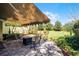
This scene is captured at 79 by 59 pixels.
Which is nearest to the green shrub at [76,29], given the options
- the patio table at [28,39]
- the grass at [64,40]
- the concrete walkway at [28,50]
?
the grass at [64,40]

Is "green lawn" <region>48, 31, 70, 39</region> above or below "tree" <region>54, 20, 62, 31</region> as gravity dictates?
below

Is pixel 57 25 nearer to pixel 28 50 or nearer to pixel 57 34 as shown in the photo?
pixel 57 34

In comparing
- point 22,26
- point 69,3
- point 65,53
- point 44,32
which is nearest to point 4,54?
point 22,26

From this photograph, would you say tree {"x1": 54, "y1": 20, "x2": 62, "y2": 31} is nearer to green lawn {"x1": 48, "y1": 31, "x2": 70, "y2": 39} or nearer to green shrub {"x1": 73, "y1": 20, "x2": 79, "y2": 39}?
green lawn {"x1": 48, "y1": 31, "x2": 70, "y2": 39}

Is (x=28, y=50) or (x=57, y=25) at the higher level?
(x=57, y=25)

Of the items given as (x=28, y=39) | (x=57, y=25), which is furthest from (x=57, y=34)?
(x=28, y=39)

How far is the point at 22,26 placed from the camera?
1659 millimetres

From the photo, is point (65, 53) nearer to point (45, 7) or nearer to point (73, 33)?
point (73, 33)

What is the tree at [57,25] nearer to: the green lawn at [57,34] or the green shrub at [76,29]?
the green lawn at [57,34]

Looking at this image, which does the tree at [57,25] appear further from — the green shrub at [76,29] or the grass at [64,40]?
the green shrub at [76,29]

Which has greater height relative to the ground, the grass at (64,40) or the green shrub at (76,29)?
the green shrub at (76,29)

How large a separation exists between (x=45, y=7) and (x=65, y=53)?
0.43 m

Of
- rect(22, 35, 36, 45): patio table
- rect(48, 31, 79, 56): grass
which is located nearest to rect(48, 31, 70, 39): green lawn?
rect(48, 31, 79, 56): grass

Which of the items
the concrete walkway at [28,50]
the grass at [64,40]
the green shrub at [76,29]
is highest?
the green shrub at [76,29]
